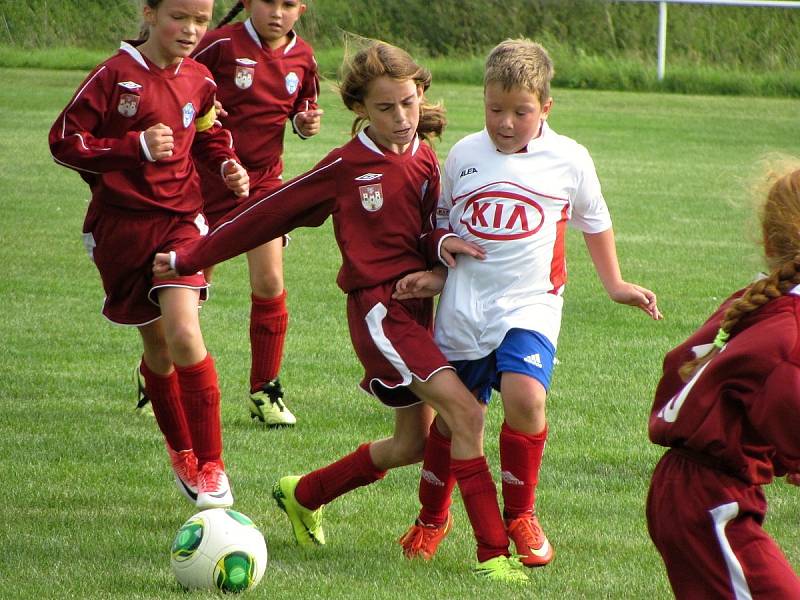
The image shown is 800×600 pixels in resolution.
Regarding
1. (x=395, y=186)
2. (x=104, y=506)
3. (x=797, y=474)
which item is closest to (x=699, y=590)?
(x=797, y=474)

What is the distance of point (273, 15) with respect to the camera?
5.91 metres

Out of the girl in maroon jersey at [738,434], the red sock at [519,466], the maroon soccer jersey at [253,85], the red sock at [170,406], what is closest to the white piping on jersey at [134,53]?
the red sock at [170,406]

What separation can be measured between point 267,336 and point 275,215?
1.90 m

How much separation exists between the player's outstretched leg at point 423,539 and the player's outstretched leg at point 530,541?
0.23m

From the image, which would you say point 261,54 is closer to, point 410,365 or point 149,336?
point 149,336

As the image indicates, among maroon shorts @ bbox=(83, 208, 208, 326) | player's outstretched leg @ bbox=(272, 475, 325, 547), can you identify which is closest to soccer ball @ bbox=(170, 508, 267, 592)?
player's outstretched leg @ bbox=(272, 475, 325, 547)

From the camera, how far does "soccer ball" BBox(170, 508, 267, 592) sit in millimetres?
3789

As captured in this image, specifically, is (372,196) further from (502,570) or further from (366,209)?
(502,570)

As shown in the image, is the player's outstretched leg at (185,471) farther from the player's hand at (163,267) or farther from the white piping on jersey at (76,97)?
the white piping on jersey at (76,97)

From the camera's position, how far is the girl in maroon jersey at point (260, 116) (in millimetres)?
5973

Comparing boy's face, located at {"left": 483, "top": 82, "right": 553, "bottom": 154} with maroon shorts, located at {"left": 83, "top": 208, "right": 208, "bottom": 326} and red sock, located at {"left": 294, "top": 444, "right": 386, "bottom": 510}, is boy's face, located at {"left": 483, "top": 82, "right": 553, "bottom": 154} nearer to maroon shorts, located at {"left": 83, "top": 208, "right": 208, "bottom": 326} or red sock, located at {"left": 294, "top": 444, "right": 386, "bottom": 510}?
red sock, located at {"left": 294, "top": 444, "right": 386, "bottom": 510}

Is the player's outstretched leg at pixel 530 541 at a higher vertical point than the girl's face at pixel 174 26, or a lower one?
lower

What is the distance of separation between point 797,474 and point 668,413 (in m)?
0.33

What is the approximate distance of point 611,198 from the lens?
42.8 feet
